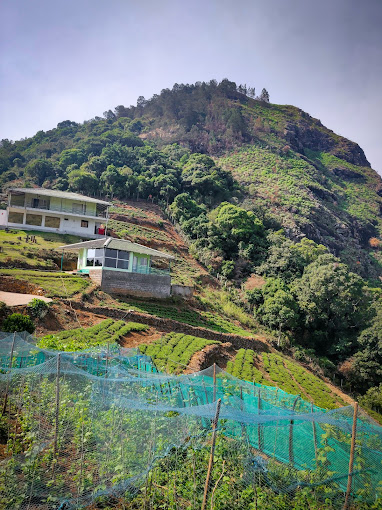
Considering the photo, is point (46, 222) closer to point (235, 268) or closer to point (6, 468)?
point (235, 268)

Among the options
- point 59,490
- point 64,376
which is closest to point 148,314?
point 64,376

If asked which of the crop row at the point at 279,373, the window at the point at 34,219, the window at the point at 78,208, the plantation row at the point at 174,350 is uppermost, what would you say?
the window at the point at 78,208

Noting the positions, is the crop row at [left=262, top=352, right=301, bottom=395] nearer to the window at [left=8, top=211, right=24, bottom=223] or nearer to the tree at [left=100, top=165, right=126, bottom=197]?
the window at [left=8, top=211, right=24, bottom=223]

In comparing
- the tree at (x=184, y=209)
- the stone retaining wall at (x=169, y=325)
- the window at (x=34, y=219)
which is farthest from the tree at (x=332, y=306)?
the window at (x=34, y=219)

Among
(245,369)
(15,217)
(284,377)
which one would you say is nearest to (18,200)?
(15,217)

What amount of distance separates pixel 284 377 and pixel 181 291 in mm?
10885

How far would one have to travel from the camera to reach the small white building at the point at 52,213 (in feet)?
130

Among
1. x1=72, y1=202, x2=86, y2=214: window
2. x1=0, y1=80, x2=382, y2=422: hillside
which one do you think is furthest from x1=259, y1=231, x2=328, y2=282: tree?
x1=72, y1=202, x2=86, y2=214: window

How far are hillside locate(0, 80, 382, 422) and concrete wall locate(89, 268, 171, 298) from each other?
1348mm

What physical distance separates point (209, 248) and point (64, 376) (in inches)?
1612

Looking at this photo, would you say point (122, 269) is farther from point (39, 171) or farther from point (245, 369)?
point (39, 171)

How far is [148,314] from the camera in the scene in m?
26.4

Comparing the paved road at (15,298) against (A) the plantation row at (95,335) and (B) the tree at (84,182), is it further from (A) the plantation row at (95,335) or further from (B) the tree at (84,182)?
(B) the tree at (84,182)

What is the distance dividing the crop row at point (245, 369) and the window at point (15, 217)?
81.5 feet
